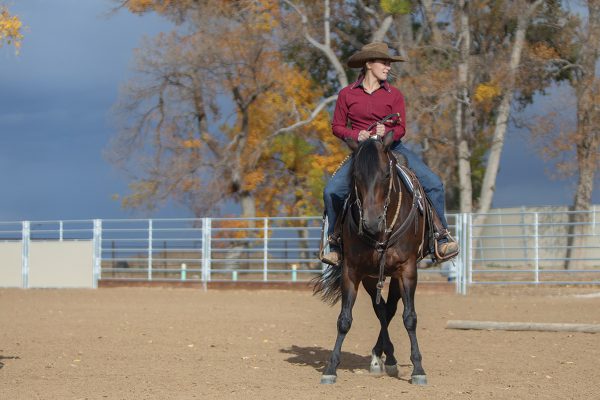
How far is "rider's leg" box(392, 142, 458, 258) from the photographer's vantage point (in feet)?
28.0

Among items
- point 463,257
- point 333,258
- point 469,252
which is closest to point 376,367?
point 333,258

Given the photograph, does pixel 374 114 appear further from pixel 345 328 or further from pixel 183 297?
pixel 183 297

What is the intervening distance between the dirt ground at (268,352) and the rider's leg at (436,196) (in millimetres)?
1145

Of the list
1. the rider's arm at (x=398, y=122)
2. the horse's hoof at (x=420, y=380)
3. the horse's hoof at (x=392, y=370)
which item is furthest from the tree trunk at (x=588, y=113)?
the horse's hoof at (x=420, y=380)

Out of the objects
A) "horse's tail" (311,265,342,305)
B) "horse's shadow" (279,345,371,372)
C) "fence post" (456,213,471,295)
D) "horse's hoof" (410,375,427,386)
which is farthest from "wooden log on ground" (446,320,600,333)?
"fence post" (456,213,471,295)

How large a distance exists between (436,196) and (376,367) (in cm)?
164

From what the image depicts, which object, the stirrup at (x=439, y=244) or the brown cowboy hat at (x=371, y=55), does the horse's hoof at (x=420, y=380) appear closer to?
the stirrup at (x=439, y=244)

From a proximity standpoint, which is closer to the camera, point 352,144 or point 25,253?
point 352,144

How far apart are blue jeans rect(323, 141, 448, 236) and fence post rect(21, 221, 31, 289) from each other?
21.3 metres

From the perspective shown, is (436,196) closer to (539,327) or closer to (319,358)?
(319,358)

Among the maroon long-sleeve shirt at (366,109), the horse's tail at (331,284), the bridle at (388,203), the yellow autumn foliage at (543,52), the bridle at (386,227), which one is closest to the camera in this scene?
the bridle at (388,203)

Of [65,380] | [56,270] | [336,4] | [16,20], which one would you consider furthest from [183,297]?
[336,4]

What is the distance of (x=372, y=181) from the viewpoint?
7.45m

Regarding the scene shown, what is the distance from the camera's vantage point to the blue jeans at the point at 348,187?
8172 mm
